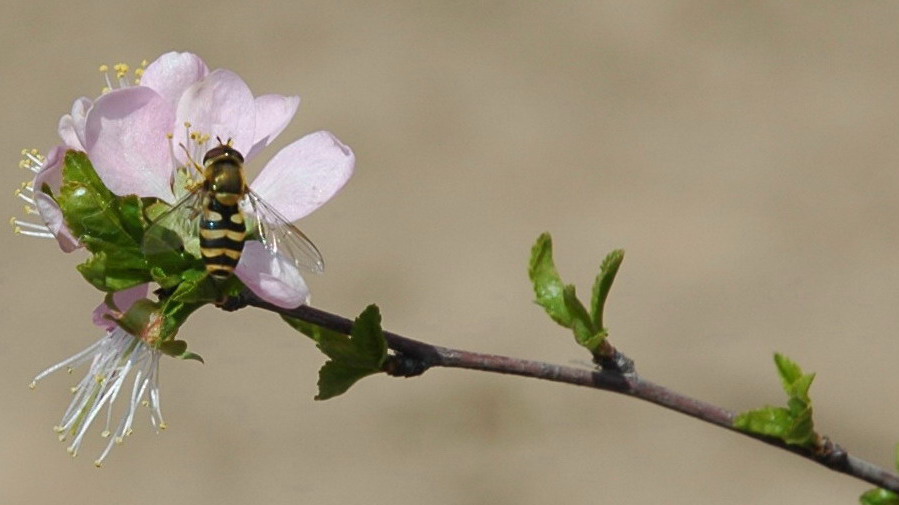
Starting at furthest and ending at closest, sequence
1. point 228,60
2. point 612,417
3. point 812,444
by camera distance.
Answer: point 228,60
point 612,417
point 812,444

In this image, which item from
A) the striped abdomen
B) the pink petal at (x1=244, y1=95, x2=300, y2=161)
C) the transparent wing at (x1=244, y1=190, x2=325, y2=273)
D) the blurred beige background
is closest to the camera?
the striped abdomen

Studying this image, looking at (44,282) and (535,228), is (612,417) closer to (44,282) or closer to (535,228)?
(535,228)

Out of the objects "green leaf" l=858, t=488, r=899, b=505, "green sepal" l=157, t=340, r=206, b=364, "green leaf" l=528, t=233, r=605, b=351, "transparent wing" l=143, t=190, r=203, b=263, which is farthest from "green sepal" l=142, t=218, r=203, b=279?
"green leaf" l=858, t=488, r=899, b=505

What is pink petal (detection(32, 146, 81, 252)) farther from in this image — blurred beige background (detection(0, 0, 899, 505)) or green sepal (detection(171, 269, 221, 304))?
blurred beige background (detection(0, 0, 899, 505))

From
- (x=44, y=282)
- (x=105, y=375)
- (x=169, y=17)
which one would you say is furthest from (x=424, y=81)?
(x=105, y=375)

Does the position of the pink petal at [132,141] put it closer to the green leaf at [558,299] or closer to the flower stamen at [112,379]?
the flower stamen at [112,379]

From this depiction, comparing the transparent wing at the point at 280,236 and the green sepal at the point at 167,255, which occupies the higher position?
the transparent wing at the point at 280,236

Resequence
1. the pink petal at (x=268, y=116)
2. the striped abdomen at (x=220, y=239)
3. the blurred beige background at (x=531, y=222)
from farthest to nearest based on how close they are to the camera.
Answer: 1. the blurred beige background at (x=531, y=222)
2. the pink petal at (x=268, y=116)
3. the striped abdomen at (x=220, y=239)

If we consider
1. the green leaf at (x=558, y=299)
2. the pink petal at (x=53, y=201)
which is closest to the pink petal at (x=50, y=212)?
the pink petal at (x=53, y=201)
